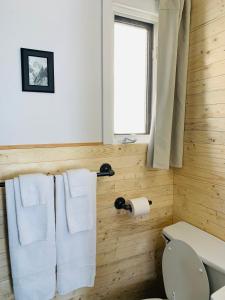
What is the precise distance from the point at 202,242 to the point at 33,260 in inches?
37.4

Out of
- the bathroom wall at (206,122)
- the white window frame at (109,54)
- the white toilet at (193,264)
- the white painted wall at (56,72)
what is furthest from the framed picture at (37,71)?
the white toilet at (193,264)

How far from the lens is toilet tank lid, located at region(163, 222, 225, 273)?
1.16 metres

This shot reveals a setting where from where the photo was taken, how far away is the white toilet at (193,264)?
1.17 m

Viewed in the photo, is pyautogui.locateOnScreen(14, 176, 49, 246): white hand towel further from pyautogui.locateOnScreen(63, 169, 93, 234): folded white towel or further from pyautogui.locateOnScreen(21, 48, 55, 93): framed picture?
pyautogui.locateOnScreen(21, 48, 55, 93): framed picture

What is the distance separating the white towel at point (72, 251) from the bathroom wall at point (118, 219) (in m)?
0.14

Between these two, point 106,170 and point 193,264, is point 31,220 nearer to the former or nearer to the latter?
point 106,170

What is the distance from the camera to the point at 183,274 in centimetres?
129

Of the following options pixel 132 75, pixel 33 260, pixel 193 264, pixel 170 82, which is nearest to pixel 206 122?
pixel 170 82

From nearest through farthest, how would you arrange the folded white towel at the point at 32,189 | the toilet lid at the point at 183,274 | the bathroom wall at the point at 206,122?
the folded white towel at the point at 32,189 → the toilet lid at the point at 183,274 → the bathroom wall at the point at 206,122

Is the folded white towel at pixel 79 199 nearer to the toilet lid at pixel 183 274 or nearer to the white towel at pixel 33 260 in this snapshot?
the white towel at pixel 33 260

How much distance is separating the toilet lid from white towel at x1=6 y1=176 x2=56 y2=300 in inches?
26.7

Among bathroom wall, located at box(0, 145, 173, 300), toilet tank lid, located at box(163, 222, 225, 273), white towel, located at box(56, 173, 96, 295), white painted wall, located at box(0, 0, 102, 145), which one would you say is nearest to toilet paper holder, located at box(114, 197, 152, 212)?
bathroom wall, located at box(0, 145, 173, 300)

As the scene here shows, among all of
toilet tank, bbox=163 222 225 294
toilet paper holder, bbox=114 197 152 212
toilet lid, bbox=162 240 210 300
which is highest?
toilet paper holder, bbox=114 197 152 212

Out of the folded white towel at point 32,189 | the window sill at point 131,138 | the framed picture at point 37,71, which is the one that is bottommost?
the folded white towel at point 32,189
